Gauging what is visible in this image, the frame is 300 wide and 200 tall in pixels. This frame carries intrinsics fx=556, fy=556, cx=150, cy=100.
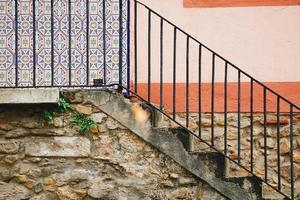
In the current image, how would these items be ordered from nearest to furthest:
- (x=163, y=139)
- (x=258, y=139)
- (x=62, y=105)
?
(x=163, y=139)
(x=62, y=105)
(x=258, y=139)

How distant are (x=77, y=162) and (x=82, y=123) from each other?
1.34 ft

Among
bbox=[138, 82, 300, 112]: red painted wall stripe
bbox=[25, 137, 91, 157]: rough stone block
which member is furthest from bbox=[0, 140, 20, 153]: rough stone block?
bbox=[138, 82, 300, 112]: red painted wall stripe

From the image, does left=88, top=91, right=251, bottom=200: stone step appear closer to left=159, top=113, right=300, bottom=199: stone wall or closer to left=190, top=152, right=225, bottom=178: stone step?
left=190, top=152, right=225, bottom=178: stone step

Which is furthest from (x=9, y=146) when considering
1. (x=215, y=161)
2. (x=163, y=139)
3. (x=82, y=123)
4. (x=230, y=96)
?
(x=230, y=96)

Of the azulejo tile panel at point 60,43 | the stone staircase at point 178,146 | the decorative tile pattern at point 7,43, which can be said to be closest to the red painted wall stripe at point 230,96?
the azulejo tile panel at point 60,43

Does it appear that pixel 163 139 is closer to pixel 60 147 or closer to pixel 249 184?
pixel 249 184

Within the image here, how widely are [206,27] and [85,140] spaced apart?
2113 millimetres

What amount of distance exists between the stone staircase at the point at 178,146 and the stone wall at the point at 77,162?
104 millimetres

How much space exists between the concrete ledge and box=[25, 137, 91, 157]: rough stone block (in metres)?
0.45

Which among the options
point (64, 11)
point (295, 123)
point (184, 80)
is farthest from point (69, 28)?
point (295, 123)

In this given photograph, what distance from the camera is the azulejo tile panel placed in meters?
6.36

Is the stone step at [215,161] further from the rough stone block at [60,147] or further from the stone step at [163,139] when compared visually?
the rough stone block at [60,147]

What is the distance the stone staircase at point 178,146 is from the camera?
17.9 feet

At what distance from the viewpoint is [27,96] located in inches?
221
